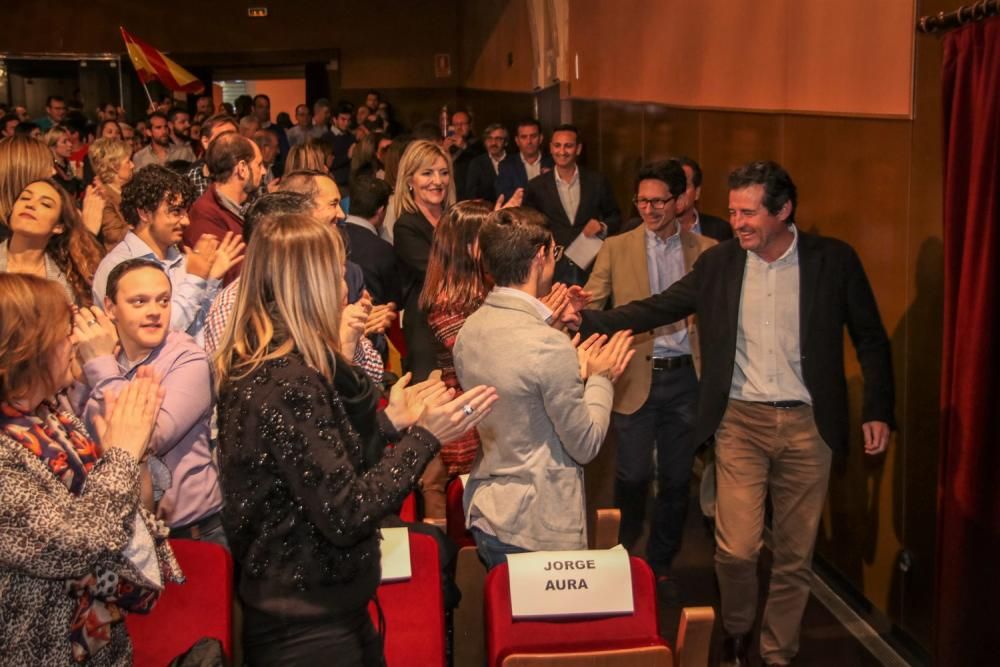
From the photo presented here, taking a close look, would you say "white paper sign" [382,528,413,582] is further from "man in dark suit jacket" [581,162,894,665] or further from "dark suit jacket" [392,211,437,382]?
"dark suit jacket" [392,211,437,382]

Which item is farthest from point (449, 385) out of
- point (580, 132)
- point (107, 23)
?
point (107, 23)

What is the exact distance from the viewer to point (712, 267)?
4055 millimetres

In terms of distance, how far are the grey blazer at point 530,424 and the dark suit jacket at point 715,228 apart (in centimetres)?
234

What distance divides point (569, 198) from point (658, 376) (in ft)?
10.7

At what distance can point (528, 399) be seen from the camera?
2986 mm

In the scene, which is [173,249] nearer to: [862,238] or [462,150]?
[862,238]

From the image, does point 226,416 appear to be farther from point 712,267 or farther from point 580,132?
point 580,132

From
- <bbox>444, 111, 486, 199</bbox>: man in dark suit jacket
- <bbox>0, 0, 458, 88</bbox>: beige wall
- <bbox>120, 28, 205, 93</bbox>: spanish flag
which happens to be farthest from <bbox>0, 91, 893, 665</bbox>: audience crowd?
<bbox>0, 0, 458, 88</bbox>: beige wall

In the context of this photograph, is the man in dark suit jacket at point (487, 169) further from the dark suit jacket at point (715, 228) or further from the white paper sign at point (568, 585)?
the white paper sign at point (568, 585)

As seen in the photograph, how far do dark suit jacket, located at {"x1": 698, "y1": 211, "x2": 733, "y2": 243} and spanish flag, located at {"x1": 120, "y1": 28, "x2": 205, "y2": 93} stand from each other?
7.10 m

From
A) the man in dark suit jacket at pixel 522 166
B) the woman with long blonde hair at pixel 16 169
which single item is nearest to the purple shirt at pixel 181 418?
the woman with long blonde hair at pixel 16 169

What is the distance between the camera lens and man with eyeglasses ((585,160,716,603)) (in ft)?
15.3

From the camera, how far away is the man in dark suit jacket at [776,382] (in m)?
3.79

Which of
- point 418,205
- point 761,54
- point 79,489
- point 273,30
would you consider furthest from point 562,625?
point 273,30
